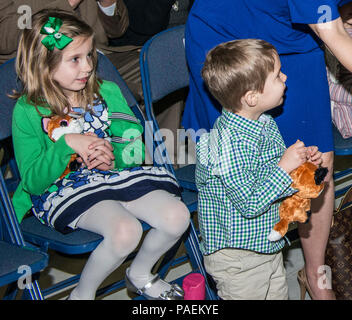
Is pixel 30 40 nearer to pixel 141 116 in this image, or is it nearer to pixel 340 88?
pixel 141 116

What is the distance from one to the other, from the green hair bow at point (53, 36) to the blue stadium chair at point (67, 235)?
0.19 m

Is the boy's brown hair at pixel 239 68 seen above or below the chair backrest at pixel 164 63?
above

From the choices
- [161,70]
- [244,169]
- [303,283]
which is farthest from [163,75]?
[303,283]

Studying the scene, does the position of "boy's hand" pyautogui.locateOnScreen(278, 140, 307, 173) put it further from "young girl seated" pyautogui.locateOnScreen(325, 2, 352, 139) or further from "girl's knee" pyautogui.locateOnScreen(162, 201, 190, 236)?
"young girl seated" pyautogui.locateOnScreen(325, 2, 352, 139)

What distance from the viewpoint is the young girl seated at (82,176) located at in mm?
1944

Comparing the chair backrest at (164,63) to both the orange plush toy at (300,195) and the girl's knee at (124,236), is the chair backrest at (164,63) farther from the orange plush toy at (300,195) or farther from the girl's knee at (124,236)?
the orange plush toy at (300,195)

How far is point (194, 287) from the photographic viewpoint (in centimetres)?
209

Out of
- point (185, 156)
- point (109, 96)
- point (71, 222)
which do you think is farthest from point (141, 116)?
point (185, 156)

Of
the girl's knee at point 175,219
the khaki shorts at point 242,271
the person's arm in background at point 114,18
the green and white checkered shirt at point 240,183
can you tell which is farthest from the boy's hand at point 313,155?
the person's arm in background at point 114,18

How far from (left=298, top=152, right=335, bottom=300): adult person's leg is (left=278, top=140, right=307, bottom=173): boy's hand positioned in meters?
0.30

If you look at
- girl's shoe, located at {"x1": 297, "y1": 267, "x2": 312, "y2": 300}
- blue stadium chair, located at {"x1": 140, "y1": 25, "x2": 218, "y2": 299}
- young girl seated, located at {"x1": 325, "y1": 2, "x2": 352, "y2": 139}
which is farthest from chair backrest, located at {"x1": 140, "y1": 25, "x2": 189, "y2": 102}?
girl's shoe, located at {"x1": 297, "y1": 267, "x2": 312, "y2": 300}

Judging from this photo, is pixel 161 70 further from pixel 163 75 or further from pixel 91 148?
pixel 91 148

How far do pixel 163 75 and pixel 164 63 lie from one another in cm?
5

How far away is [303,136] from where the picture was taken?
209cm
